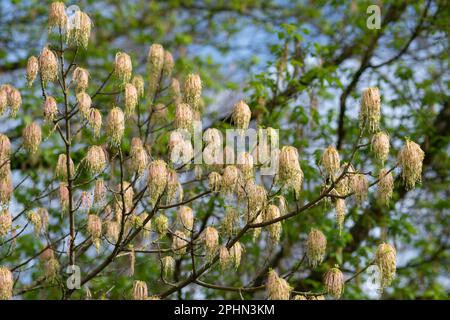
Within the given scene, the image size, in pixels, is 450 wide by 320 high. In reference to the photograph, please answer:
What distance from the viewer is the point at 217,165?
5.82 m

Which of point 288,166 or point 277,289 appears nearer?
point 288,166

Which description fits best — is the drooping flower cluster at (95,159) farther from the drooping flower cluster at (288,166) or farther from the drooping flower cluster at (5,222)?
the drooping flower cluster at (288,166)

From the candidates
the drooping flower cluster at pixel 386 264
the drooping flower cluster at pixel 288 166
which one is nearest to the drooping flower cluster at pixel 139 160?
the drooping flower cluster at pixel 288 166

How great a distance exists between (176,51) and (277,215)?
7.32 meters

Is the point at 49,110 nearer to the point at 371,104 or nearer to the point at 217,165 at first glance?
the point at 217,165

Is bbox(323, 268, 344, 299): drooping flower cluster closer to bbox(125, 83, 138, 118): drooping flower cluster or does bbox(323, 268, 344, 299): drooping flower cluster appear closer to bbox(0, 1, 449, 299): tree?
bbox(0, 1, 449, 299): tree

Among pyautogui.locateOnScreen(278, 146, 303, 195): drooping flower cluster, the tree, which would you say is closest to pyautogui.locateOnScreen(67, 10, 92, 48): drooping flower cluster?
the tree

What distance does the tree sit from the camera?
5387 mm

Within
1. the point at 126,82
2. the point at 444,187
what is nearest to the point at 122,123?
the point at 126,82

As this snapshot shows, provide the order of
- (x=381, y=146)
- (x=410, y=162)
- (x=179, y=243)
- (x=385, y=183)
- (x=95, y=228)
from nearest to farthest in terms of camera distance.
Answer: (x=410, y=162), (x=381, y=146), (x=385, y=183), (x=95, y=228), (x=179, y=243)

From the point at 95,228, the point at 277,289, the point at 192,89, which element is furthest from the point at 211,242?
the point at 192,89

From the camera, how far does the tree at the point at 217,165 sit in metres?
5.39

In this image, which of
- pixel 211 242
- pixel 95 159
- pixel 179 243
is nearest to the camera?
pixel 211 242

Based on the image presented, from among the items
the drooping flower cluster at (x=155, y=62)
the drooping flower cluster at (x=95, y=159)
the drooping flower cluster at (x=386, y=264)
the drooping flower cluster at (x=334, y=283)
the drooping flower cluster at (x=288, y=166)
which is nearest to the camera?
the drooping flower cluster at (x=288, y=166)
